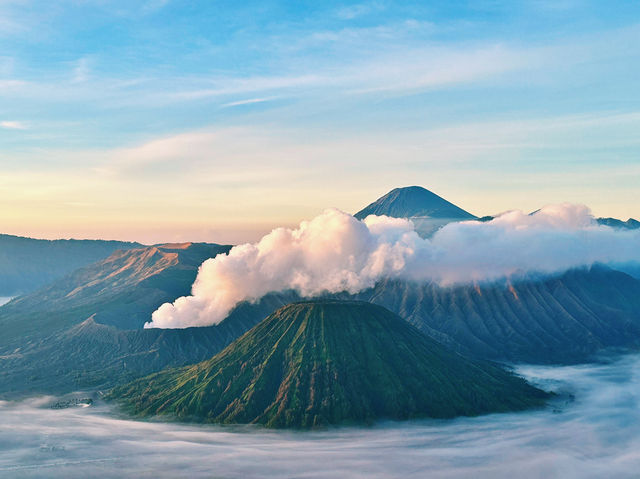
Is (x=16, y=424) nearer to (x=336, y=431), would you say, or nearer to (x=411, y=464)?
(x=336, y=431)

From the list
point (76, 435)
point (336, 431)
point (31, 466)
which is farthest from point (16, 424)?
point (336, 431)

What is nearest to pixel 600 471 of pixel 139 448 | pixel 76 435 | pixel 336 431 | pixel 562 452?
pixel 562 452

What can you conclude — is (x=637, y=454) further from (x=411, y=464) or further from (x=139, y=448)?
(x=139, y=448)

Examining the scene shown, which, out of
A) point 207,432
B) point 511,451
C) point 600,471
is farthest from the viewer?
point 207,432

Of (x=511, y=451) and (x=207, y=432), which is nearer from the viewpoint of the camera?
(x=511, y=451)

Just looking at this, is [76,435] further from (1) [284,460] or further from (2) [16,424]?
(1) [284,460]

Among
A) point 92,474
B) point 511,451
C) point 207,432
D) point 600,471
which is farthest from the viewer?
point 207,432

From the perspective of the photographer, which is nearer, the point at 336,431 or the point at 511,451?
the point at 511,451

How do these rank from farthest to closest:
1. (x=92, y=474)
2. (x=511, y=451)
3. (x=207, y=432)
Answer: (x=207, y=432)
(x=511, y=451)
(x=92, y=474)
